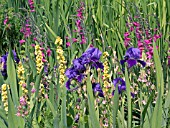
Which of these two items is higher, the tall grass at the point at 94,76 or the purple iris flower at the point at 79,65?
the purple iris flower at the point at 79,65

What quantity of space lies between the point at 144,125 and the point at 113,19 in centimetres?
159

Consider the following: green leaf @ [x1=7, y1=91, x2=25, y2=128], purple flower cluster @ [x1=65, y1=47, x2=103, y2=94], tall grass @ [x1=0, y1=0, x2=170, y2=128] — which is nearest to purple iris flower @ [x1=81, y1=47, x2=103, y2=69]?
purple flower cluster @ [x1=65, y1=47, x2=103, y2=94]

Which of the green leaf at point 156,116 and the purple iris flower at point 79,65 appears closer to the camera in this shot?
the green leaf at point 156,116

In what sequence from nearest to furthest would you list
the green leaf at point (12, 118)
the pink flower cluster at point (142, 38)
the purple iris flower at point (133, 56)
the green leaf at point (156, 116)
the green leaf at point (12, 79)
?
the green leaf at point (156, 116), the green leaf at point (12, 118), the purple iris flower at point (133, 56), the green leaf at point (12, 79), the pink flower cluster at point (142, 38)

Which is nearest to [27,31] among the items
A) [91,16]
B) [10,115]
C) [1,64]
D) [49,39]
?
[49,39]

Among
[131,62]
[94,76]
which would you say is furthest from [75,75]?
[94,76]

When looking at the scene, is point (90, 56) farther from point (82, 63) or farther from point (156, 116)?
point (156, 116)

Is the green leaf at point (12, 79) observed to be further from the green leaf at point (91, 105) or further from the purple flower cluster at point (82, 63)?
the green leaf at point (91, 105)

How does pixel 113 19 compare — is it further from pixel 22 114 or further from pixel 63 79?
pixel 22 114

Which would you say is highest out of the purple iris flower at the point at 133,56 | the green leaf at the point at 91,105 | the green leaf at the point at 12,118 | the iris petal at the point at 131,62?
the purple iris flower at the point at 133,56

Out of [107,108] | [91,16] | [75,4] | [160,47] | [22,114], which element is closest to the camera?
[22,114]

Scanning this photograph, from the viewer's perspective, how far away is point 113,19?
10.3 ft

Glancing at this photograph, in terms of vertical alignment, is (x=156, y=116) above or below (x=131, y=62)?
below

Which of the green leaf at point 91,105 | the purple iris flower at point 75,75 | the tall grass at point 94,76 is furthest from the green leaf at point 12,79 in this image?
the green leaf at point 91,105
